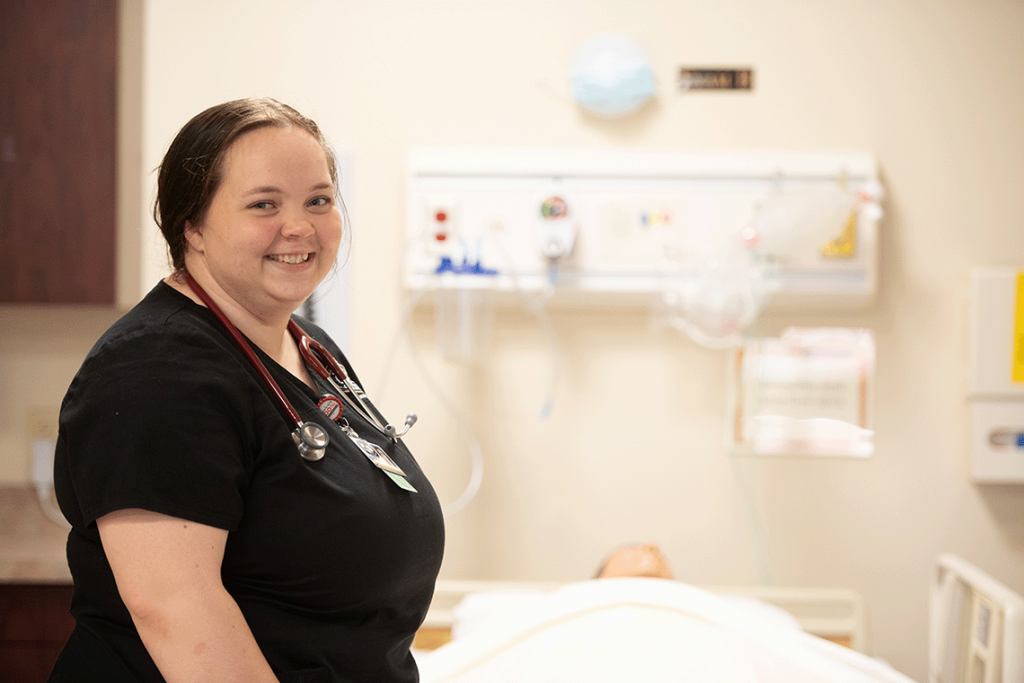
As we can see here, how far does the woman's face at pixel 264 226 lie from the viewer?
84 centimetres

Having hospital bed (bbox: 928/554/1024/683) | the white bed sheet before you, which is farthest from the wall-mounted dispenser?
the white bed sheet

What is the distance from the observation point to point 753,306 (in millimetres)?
1825

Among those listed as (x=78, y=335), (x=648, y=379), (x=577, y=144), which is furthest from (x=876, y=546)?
(x=78, y=335)

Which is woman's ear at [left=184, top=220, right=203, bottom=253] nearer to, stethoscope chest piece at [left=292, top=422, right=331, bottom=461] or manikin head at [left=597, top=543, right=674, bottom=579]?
stethoscope chest piece at [left=292, top=422, right=331, bottom=461]

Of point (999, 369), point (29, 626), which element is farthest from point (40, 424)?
point (999, 369)

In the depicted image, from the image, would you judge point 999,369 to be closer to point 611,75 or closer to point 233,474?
point 611,75

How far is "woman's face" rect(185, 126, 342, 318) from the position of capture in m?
0.84

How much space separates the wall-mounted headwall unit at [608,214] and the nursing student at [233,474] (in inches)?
39.2

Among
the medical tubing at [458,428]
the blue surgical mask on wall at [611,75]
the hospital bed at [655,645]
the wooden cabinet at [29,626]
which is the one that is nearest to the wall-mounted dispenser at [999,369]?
the hospital bed at [655,645]

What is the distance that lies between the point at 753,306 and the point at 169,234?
1.34 metres

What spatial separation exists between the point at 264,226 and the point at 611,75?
1.27 m

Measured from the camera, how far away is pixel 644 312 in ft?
6.53

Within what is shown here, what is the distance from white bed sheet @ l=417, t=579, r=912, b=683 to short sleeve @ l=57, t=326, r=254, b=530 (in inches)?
27.7

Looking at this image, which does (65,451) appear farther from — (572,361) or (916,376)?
(916,376)
